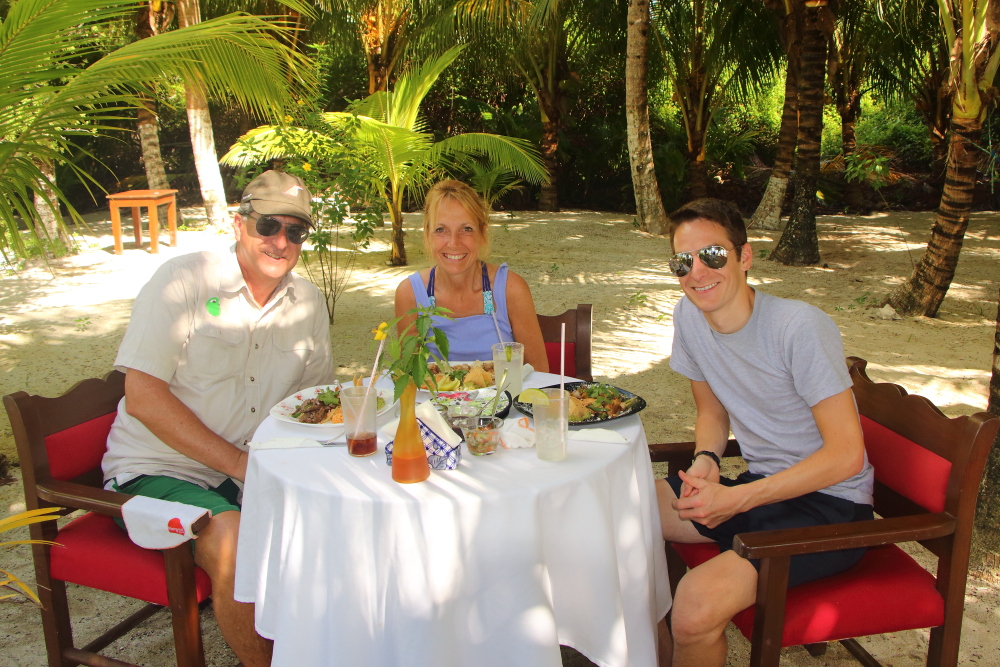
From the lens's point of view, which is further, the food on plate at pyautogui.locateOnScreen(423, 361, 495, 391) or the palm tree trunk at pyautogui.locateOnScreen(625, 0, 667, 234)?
the palm tree trunk at pyautogui.locateOnScreen(625, 0, 667, 234)

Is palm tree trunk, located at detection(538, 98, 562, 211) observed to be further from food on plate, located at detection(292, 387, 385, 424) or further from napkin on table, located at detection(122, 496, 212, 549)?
napkin on table, located at detection(122, 496, 212, 549)

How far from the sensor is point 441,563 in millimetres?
1672

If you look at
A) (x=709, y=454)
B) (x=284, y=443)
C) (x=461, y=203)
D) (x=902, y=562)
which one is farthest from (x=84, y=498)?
(x=902, y=562)

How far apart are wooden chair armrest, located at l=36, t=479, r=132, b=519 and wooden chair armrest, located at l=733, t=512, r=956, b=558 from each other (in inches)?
64.9

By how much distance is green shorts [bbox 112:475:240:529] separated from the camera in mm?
2275

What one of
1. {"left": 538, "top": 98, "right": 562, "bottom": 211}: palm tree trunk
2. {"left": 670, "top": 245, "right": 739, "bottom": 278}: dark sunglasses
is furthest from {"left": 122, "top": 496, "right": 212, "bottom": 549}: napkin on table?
{"left": 538, "top": 98, "right": 562, "bottom": 211}: palm tree trunk

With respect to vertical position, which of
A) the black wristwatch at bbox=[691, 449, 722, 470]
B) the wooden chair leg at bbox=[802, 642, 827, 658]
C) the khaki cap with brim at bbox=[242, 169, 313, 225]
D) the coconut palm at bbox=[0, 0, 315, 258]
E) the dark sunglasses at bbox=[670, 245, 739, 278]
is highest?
the coconut palm at bbox=[0, 0, 315, 258]

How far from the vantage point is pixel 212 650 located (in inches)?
101

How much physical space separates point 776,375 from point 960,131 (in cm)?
537

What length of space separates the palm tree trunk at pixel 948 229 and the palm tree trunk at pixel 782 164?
4.92m

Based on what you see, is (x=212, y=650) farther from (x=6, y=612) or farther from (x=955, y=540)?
(x=955, y=540)

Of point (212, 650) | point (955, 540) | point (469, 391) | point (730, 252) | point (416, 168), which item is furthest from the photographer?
point (416, 168)

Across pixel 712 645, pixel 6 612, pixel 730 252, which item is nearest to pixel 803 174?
pixel 730 252

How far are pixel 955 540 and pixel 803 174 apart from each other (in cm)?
841
